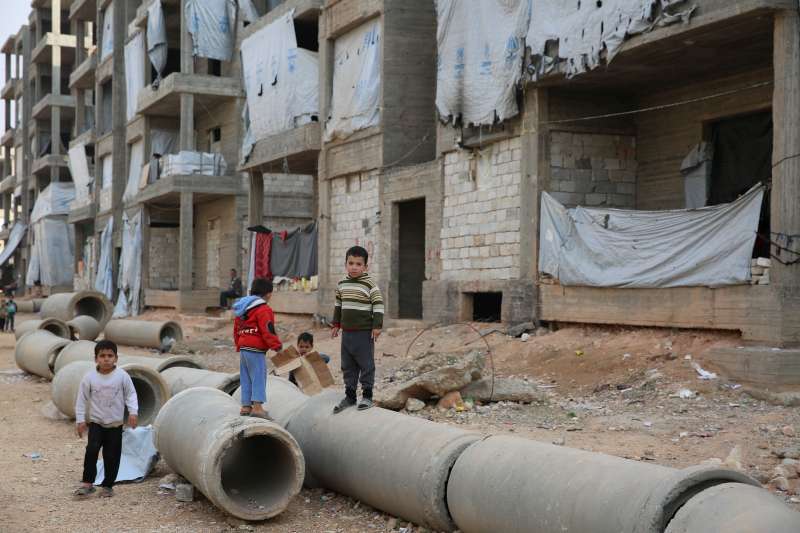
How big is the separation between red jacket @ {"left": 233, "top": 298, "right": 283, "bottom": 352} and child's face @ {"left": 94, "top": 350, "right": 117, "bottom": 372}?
35.7 inches

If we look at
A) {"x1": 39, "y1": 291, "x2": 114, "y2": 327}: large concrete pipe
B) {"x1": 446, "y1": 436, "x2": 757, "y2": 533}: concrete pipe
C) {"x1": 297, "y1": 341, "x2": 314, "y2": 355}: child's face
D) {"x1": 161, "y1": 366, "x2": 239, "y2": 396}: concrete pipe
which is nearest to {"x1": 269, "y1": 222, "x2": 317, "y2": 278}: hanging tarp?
{"x1": 39, "y1": 291, "x2": 114, "y2": 327}: large concrete pipe

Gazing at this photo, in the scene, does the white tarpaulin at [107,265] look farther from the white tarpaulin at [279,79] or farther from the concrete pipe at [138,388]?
the concrete pipe at [138,388]

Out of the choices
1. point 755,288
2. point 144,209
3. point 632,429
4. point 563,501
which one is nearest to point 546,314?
point 755,288

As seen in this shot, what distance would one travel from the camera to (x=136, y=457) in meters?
7.53

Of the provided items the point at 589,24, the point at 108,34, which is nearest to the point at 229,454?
the point at 589,24

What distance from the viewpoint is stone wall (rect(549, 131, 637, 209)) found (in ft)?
46.0

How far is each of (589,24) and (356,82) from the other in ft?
25.2

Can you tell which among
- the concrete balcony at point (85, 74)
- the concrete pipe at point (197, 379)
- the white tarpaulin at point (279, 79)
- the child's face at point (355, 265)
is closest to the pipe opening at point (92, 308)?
the white tarpaulin at point (279, 79)

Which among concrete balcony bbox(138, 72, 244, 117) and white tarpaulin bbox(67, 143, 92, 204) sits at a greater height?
concrete balcony bbox(138, 72, 244, 117)

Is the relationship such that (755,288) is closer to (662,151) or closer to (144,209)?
(662,151)

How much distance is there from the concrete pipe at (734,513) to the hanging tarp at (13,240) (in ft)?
171

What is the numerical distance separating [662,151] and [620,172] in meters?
0.75

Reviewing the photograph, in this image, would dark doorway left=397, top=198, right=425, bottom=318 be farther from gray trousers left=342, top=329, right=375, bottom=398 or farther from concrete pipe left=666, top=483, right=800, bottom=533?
concrete pipe left=666, top=483, right=800, bottom=533

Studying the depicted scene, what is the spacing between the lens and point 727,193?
13281 mm
